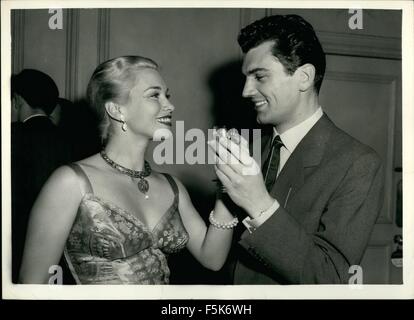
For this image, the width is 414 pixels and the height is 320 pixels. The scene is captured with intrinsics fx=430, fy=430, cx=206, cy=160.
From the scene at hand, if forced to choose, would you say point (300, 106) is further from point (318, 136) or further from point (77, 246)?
point (77, 246)

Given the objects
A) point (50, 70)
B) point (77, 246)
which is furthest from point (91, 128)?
point (77, 246)

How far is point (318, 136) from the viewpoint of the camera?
1.07 metres

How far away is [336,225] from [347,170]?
0.44 ft

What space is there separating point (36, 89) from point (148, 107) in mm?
319

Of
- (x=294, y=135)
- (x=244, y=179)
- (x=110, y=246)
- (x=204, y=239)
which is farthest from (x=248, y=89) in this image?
(x=110, y=246)

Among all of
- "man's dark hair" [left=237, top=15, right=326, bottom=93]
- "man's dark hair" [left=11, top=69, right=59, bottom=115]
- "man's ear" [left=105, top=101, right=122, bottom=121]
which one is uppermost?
"man's dark hair" [left=237, top=15, right=326, bottom=93]

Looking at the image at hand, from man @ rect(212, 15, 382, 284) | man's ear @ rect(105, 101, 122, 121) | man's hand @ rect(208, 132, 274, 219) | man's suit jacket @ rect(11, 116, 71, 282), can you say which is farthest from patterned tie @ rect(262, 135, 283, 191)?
man's suit jacket @ rect(11, 116, 71, 282)

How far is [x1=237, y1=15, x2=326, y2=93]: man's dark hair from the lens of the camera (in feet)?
3.53

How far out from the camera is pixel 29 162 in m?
1.12

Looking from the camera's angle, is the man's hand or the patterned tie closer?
the man's hand

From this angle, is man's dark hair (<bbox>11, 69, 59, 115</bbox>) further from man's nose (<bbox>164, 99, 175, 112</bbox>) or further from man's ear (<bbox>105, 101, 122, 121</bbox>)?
man's nose (<bbox>164, 99, 175, 112</bbox>)

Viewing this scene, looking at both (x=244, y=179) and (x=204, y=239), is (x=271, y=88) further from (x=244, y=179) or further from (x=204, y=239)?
(x=204, y=239)

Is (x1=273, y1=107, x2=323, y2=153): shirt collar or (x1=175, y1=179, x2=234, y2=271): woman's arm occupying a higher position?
(x1=273, y1=107, x2=323, y2=153): shirt collar
